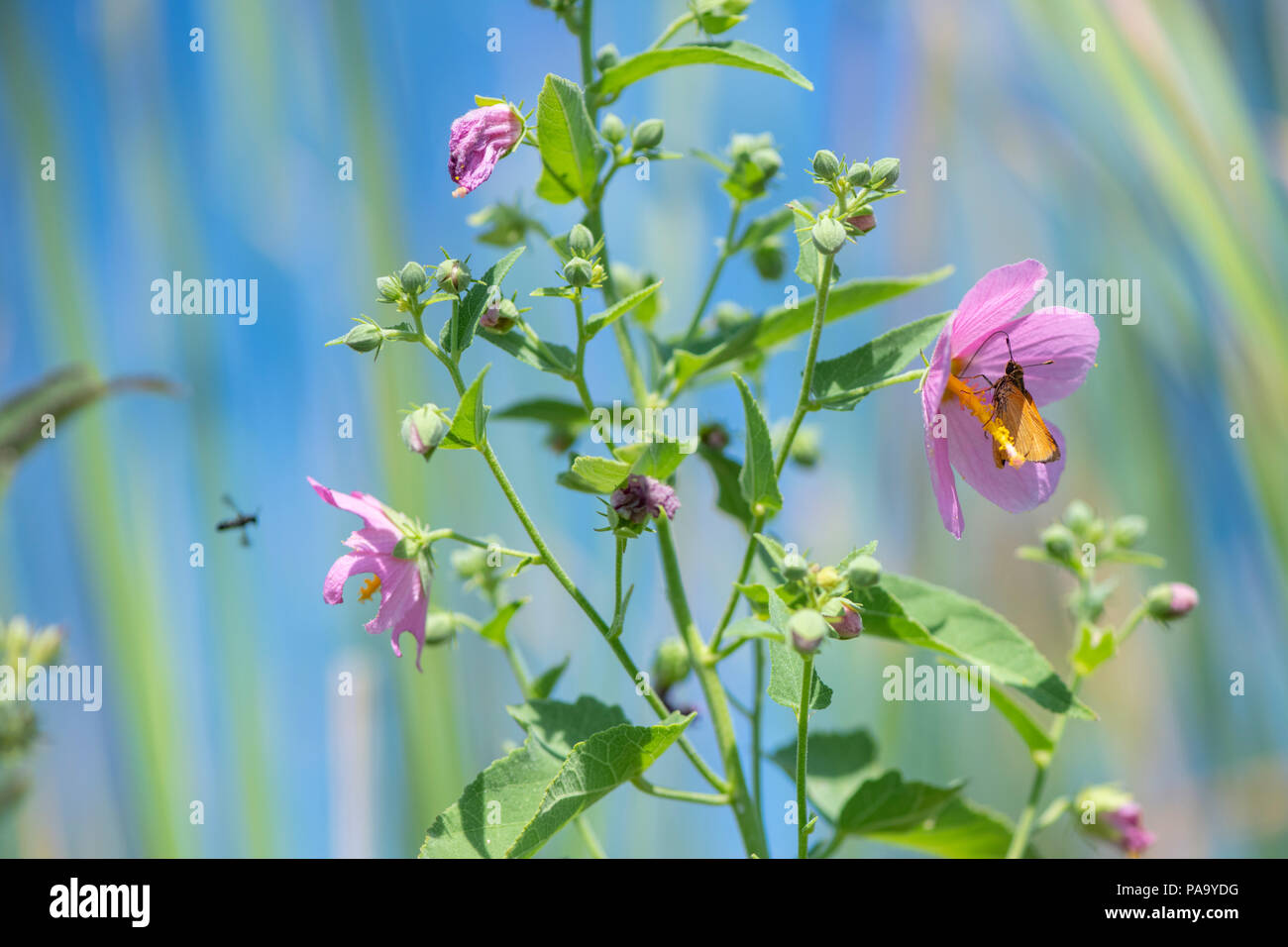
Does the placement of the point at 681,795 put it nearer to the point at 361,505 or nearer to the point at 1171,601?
the point at 361,505

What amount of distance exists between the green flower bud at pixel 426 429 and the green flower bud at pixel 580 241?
201mm

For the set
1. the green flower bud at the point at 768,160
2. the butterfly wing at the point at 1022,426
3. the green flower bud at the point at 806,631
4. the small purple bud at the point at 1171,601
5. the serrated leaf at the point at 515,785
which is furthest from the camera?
the small purple bud at the point at 1171,601

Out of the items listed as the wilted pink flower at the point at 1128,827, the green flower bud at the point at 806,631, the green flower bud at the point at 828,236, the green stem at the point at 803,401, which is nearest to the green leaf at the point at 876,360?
the green stem at the point at 803,401

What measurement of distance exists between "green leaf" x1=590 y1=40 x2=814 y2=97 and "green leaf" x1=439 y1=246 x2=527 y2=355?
272 mm

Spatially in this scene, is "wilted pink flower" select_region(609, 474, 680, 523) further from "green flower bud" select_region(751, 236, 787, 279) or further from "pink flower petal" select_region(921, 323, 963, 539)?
"green flower bud" select_region(751, 236, 787, 279)

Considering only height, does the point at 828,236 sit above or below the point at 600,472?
above

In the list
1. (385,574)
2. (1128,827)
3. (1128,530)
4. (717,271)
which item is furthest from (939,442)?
(1128,827)

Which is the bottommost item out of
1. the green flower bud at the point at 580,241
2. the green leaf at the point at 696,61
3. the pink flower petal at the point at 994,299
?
the pink flower petal at the point at 994,299

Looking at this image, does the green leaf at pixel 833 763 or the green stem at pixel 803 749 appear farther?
the green leaf at pixel 833 763

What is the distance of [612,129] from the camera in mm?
1001

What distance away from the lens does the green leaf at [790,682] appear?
0.82m

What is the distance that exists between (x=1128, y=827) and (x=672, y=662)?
611 mm

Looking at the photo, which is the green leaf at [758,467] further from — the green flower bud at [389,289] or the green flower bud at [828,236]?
the green flower bud at [389,289]

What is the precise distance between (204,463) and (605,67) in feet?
Result: 4.54
